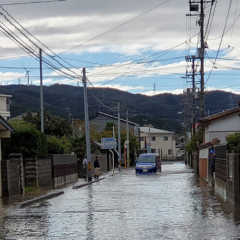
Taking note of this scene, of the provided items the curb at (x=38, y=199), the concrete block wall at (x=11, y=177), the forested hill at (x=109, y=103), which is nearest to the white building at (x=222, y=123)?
the curb at (x=38, y=199)

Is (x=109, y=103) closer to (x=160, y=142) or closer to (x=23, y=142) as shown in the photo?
(x=160, y=142)

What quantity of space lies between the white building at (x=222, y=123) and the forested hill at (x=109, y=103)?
63496 millimetres

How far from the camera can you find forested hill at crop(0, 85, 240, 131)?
127 m

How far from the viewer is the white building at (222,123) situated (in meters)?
51.0

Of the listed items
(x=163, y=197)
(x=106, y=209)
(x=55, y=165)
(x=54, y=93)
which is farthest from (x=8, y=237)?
(x=54, y=93)

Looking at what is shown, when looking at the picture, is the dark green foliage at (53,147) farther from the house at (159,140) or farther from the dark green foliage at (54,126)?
the house at (159,140)

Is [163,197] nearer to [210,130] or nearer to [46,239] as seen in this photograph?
[46,239]

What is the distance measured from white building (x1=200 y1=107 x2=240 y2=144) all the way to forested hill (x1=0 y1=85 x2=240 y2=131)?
208 ft

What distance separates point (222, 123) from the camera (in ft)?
170

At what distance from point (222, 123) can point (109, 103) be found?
67.8m

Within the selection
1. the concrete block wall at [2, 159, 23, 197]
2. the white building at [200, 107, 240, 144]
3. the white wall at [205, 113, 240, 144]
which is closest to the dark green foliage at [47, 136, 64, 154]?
the concrete block wall at [2, 159, 23, 197]

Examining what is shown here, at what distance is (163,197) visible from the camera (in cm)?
2556

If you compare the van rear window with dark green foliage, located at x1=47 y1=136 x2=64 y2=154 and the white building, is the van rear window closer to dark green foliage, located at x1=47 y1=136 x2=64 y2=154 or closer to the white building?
the white building

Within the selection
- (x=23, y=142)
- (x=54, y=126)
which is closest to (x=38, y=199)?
(x=23, y=142)
